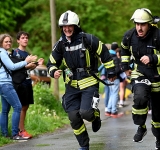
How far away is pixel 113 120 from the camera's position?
14414 mm

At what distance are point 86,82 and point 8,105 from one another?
109 inches

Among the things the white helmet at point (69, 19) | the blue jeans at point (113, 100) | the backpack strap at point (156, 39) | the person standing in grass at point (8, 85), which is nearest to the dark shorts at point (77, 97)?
the white helmet at point (69, 19)

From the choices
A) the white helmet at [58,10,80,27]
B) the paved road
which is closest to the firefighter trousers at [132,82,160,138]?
the paved road

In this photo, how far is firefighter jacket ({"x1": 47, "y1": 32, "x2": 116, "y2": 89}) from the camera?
27.7ft

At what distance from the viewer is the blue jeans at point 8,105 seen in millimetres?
10445

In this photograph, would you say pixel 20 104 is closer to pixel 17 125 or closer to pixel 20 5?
pixel 17 125

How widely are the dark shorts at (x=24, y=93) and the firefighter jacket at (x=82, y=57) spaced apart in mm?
2388

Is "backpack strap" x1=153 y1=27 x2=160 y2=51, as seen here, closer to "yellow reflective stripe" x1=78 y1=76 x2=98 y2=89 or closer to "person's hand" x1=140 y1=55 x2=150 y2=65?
"person's hand" x1=140 y1=55 x2=150 y2=65

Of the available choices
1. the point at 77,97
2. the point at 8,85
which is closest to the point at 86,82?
the point at 77,97

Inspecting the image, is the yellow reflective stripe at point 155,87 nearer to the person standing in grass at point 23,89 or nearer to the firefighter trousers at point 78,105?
the firefighter trousers at point 78,105

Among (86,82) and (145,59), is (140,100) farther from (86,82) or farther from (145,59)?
(86,82)

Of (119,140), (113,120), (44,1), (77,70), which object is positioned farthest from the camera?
(44,1)

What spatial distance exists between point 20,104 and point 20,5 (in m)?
30.0

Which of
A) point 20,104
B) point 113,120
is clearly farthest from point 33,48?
point 20,104
